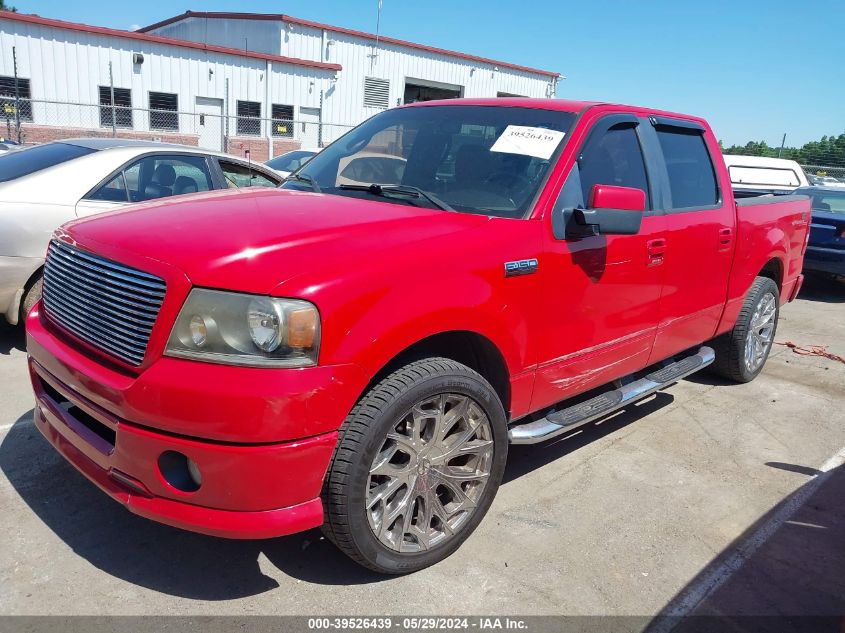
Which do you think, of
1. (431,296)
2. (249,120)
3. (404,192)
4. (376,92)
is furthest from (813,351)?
(376,92)

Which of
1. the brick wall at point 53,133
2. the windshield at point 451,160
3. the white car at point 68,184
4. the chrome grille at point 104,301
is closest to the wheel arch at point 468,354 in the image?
the windshield at point 451,160

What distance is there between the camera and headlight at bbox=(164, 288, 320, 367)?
7.68 ft

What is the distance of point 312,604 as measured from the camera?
8.84ft

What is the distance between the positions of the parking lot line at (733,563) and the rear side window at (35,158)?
5.20 m

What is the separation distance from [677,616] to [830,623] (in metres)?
0.63

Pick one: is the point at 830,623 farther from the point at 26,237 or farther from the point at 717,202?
the point at 26,237

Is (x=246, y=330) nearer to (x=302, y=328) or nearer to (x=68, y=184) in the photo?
(x=302, y=328)

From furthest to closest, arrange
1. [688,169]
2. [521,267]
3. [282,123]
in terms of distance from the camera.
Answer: [282,123], [688,169], [521,267]

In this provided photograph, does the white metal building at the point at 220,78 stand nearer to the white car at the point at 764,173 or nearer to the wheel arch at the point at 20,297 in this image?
the white car at the point at 764,173

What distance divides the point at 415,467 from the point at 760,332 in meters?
4.04

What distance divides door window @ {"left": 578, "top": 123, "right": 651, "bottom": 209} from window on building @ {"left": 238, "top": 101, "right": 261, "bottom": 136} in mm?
22314

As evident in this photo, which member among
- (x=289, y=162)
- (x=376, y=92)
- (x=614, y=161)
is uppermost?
(x=376, y=92)

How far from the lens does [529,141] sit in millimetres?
3510

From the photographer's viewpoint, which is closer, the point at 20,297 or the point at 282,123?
the point at 20,297
